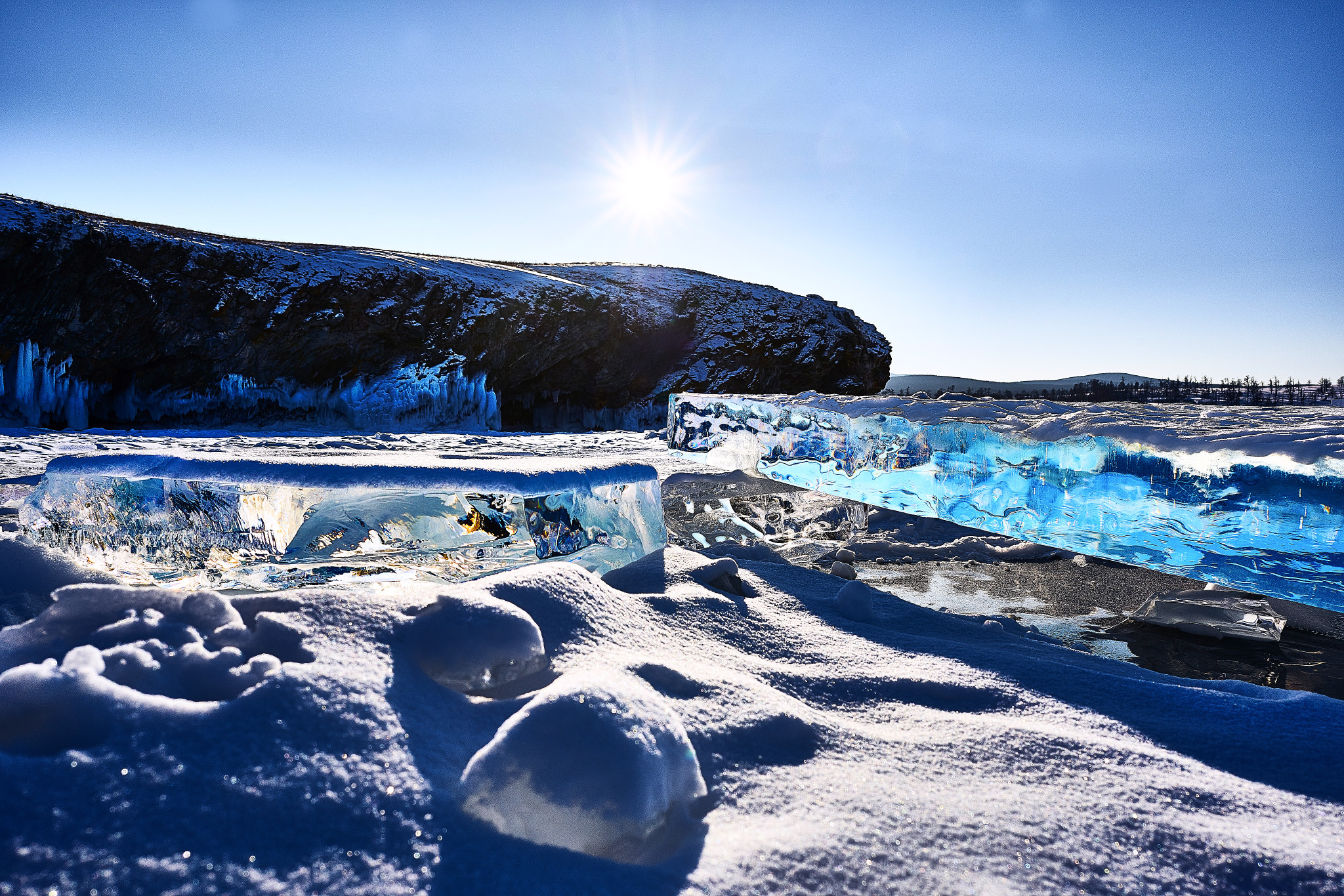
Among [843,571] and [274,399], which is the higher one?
[274,399]

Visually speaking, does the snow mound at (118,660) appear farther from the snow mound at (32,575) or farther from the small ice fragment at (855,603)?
the small ice fragment at (855,603)

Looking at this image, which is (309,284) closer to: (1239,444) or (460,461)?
(460,461)

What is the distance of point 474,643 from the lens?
1.03 metres

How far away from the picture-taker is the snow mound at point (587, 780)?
0.73 m

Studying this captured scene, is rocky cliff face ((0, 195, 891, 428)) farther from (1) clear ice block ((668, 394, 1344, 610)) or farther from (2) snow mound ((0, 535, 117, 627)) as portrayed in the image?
(1) clear ice block ((668, 394, 1344, 610))

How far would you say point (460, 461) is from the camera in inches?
72.7

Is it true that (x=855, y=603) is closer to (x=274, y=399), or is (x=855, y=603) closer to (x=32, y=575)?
(x=32, y=575)

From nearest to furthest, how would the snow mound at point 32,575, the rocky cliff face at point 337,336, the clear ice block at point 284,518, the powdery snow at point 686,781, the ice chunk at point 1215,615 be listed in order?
1. the powdery snow at point 686,781
2. the snow mound at point 32,575
3. the clear ice block at point 284,518
4. the ice chunk at point 1215,615
5. the rocky cliff face at point 337,336

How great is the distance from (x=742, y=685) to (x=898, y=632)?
74 cm

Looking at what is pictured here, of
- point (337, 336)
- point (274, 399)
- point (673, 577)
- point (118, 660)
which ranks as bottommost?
point (673, 577)

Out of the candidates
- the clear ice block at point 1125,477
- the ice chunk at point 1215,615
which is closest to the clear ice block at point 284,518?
the clear ice block at point 1125,477

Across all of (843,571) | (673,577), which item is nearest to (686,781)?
(673,577)

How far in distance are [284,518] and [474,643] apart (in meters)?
0.90

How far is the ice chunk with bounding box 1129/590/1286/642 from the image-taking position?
6.38 feet
